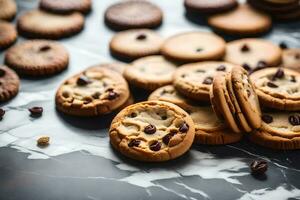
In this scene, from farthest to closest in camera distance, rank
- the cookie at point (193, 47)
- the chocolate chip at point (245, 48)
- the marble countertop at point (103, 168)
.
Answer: the chocolate chip at point (245, 48) → the cookie at point (193, 47) → the marble countertop at point (103, 168)

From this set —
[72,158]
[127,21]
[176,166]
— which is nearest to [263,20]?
[127,21]

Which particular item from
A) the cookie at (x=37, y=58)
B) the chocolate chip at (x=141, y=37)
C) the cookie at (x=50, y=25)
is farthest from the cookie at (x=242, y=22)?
the cookie at (x=37, y=58)

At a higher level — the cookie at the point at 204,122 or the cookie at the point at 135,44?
the cookie at the point at 135,44

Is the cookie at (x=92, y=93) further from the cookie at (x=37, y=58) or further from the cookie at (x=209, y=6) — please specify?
the cookie at (x=209, y=6)

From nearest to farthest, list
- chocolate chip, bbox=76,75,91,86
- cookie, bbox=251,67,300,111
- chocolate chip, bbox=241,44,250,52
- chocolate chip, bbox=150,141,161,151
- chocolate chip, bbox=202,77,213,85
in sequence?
chocolate chip, bbox=150,141,161,151 < cookie, bbox=251,67,300,111 < chocolate chip, bbox=202,77,213,85 < chocolate chip, bbox=76,75,91,86 < chocolate chip, bbox=241,44,250,52

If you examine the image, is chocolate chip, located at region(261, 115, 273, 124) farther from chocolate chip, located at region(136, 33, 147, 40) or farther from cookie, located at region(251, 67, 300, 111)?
chocolate chip, located at region(136, 33, 147, 40)

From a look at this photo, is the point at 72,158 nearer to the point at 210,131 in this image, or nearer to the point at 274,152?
the point at 210,131

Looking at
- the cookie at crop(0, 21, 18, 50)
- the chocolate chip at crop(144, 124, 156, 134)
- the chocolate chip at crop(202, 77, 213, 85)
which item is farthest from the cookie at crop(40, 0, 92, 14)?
the chocolate chip at crop(144, 124, 156, 134)
